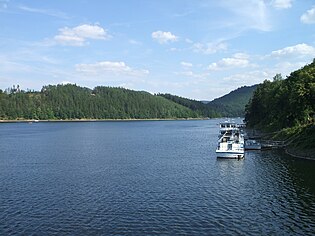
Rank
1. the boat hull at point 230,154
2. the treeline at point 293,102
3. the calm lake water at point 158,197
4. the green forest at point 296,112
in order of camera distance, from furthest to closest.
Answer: the treeline at point 293,102
the green forest at point 296,112
the boat hull at point 230,154
the calm lake water at point 158,197

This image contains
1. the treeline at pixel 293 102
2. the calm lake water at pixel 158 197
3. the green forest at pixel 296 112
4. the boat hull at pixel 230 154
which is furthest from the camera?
the treeline at pixel 293 102

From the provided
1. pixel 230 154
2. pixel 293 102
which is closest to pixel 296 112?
pixel 293 102

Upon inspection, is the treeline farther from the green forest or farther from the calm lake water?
the calm lake water

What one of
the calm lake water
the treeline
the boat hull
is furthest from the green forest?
the boat hull

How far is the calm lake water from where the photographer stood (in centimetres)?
3519

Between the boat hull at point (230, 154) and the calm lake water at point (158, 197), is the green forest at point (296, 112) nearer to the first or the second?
the calm lake water at point (158, 197)

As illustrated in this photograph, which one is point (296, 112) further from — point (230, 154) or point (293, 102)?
point (230, 154)

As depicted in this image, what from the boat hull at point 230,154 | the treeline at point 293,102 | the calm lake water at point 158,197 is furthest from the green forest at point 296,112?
the boat hull at point 230,154

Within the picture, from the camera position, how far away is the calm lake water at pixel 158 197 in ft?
115

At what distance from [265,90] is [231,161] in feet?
327

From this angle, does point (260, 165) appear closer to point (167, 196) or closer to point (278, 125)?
point (167, 196)

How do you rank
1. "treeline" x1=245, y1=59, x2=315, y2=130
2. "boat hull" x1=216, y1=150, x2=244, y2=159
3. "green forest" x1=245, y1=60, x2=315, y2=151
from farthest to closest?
1. "treeline" x1=245, y1=59, x2=315, y2=130
2. "green forest" x1=245, y1=60, x2=315, y2=151
3. "boat hull" x1=216, y1=150, x2=244, y2=159

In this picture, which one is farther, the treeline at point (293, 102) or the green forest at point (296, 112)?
the treeline at point (293, 102)

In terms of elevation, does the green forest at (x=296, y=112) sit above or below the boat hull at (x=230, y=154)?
above
